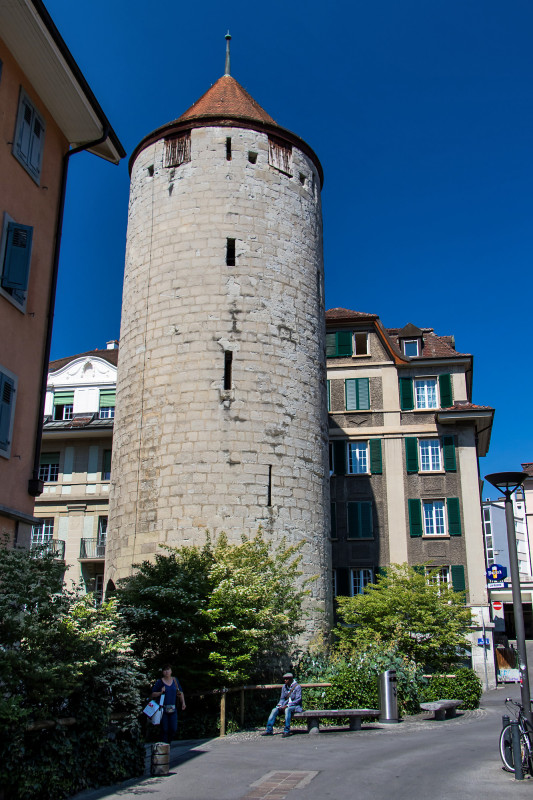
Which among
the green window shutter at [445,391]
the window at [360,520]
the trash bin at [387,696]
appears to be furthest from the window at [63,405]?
the trash bin at [387,696]

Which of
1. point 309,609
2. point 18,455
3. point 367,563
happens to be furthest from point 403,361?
point 18,455

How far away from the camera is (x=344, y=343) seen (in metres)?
29.2

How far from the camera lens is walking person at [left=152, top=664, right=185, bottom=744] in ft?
36.6

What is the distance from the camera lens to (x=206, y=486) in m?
18.0

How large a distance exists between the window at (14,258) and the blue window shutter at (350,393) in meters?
17.9

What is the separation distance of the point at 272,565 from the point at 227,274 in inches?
295

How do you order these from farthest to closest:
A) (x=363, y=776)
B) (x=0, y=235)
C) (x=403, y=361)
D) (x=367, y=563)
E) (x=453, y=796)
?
(x=403, y=361), (x=367, y=563), (x=0, y=235), (x=363, y=776), (x=453, y=796)

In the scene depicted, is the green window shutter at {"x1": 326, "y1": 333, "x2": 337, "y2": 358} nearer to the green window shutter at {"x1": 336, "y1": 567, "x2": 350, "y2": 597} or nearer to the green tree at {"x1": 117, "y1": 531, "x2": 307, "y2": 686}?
the green window shutter at {"x1": 336, "y1": 567, "x2": 350, "y2": 597}

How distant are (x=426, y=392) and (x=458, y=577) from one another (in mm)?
6722

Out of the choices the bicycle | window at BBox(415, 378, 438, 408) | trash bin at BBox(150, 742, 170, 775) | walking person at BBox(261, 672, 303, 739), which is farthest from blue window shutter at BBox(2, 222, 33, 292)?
window at BBox(415, 378, 438, 408)

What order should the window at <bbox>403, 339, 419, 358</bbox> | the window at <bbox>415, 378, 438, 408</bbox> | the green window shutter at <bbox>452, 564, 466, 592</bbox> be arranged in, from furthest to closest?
the window at <bbox>403, 339, 419, 358</bbox>, the window at <bbox>415, 378, 438, 408</bbox>, the green window shutter at <bbox>452, 564, 466, 592</bbox>

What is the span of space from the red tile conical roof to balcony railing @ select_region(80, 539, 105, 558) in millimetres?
13894

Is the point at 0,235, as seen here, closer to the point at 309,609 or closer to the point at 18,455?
the point at 18,455

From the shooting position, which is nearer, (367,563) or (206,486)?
(206,486)
